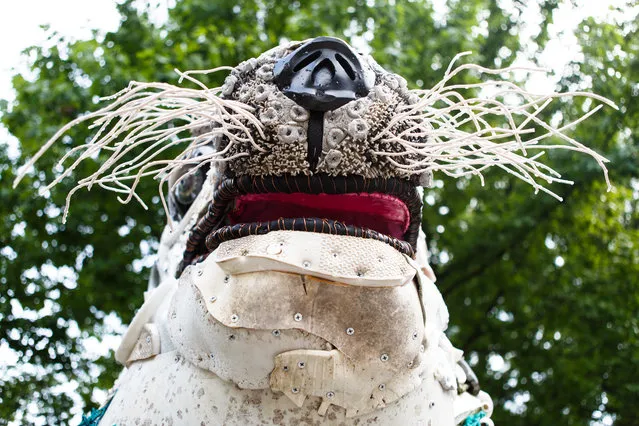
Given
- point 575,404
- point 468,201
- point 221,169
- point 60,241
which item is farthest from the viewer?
point 468,201

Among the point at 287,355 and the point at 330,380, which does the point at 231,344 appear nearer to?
the point at 287,355

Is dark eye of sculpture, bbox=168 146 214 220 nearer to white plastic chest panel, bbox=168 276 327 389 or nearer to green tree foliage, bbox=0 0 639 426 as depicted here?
white plastic chest panel, bbox=168 276 327 389

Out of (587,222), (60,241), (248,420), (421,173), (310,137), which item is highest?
(310,137)

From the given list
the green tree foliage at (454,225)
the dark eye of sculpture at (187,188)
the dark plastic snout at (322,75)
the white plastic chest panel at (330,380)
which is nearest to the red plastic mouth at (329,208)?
the dark plastic snout at (322,75)

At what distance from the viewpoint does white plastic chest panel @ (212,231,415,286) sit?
1.92 metres

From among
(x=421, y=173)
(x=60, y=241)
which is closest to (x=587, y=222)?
(x=60, y=241)

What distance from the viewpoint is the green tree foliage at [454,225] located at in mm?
6355

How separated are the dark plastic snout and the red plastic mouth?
218 mm

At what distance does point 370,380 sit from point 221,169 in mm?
627

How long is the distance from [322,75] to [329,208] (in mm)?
311

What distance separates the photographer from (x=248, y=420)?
6.77 ft

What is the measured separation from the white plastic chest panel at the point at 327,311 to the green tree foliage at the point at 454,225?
3.85m

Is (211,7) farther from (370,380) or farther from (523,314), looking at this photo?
(370,380)

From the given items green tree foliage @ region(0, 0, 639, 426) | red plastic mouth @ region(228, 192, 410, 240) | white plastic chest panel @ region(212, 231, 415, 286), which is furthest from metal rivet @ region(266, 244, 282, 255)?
green tree foliage @ region(0, 0, 639, 426)
